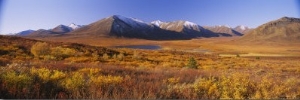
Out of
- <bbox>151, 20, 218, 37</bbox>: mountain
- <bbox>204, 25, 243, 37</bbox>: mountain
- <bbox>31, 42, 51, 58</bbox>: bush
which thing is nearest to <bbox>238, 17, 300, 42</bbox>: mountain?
<bbox>204, 25, 243, 37</bbox>: mountain

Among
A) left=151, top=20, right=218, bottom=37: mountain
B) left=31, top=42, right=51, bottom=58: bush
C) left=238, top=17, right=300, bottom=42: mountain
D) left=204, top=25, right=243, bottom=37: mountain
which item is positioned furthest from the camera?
left=31, top=42, right=51, bottom=58: bush

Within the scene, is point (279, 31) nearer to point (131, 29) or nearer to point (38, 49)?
point (131, 29)

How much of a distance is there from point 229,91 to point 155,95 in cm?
135

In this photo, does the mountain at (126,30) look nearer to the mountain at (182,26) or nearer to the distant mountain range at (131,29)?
the distant mountain range at (131,29)

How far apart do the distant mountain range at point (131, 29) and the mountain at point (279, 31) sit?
509mm

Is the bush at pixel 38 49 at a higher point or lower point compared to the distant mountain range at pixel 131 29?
lower

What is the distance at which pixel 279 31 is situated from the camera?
9.75m

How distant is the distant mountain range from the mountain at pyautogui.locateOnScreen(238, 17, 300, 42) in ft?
1.67

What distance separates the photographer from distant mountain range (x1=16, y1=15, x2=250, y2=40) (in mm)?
6855

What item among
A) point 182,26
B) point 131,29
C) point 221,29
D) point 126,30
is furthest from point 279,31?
point 221,29

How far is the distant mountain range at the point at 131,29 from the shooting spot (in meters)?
6.86

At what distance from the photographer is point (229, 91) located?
6.12 metres

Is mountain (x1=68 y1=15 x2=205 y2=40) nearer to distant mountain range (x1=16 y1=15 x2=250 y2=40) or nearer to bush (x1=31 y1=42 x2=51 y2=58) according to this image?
distant mountain range (x1=16 y1=15 x2=250 y2=40)

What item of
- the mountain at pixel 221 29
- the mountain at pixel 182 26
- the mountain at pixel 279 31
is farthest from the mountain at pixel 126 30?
the mountain at pixel 279 31
